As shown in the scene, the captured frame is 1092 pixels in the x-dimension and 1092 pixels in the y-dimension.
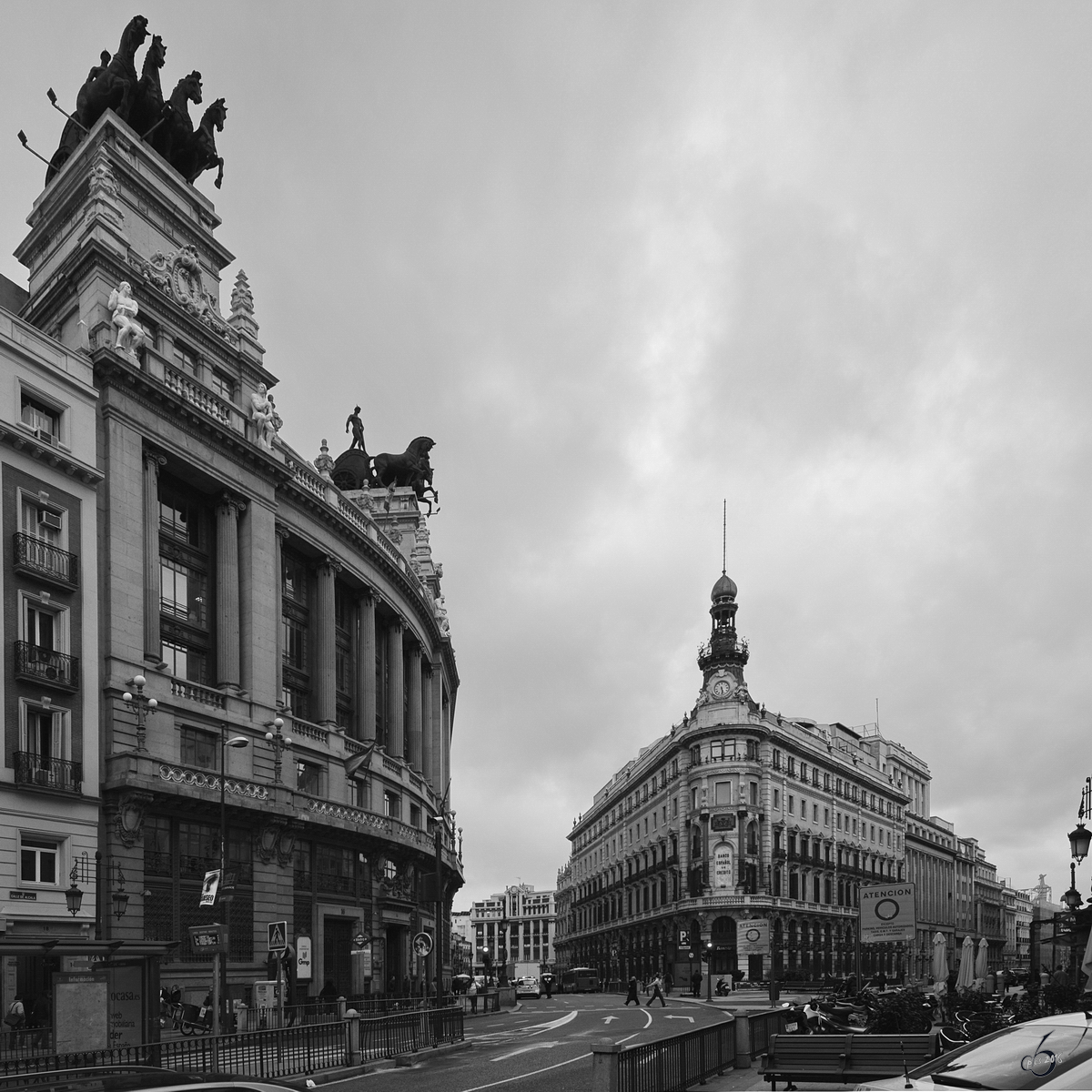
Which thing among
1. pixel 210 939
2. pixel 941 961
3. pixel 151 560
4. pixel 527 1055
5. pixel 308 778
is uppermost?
pixel 151 560

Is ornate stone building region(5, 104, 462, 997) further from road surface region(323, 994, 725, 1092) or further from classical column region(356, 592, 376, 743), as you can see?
road surface region(323, 994, 725, 1092)

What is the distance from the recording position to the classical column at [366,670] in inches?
2144

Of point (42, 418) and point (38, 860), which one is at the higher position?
point (42, 418)

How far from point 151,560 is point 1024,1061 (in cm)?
3366

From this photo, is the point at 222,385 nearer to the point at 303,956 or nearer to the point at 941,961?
the point at 303,956

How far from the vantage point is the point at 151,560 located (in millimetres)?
37750

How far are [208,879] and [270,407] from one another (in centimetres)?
2475

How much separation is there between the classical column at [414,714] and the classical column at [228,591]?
24.9 m

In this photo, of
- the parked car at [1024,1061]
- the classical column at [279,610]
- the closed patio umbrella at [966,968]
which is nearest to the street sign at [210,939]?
the parked car at [1024,1061]

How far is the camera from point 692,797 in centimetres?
9575

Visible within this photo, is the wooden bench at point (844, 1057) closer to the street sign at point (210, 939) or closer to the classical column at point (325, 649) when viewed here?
the street sign at point (210, 939)

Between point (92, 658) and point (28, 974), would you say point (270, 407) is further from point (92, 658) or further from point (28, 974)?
point (28, 974)

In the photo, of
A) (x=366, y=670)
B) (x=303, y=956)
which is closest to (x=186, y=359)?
(x=366, y=670)

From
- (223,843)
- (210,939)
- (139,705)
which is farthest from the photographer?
(139,705)
